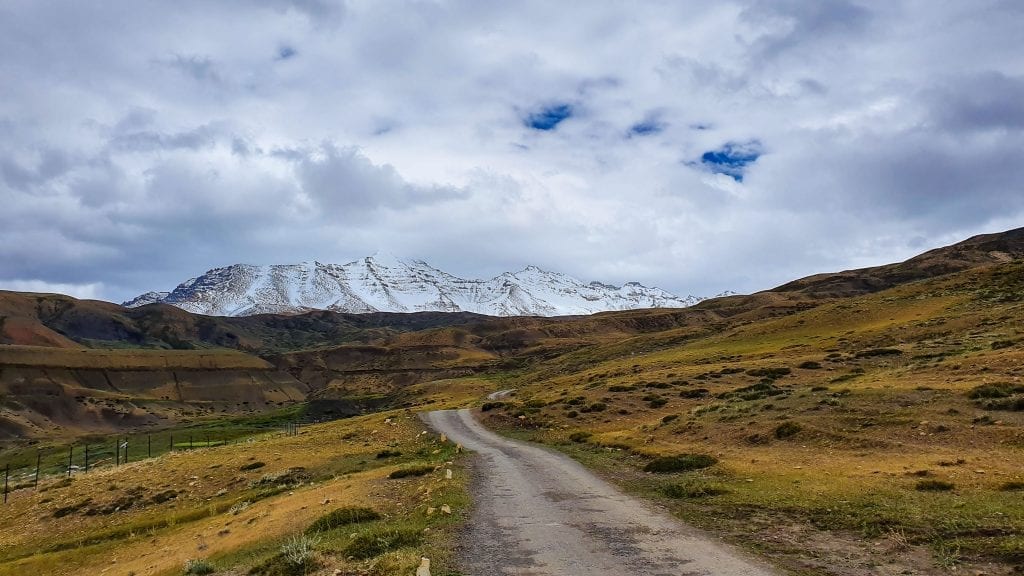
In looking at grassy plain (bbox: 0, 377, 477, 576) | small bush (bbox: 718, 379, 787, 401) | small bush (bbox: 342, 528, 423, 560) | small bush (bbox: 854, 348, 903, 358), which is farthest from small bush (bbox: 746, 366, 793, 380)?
small bush (bbox: 342, 528, 423, 560)

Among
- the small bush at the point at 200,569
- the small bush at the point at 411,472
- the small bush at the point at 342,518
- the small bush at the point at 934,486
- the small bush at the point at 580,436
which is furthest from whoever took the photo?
the small bush at the point at 580,436

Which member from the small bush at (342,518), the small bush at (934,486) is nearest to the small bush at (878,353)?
the small bush at (934,486)

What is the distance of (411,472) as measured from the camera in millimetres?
25375

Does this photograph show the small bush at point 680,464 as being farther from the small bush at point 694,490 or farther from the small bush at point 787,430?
the small bush at point 787,430

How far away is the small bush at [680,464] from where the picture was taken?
23.5 m

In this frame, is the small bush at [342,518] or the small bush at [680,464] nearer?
the small bush at [342,518]

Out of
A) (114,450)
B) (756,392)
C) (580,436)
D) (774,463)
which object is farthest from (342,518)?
(114,450)

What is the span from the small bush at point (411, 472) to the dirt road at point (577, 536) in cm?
316

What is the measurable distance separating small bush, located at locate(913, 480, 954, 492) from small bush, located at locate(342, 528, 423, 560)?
1351 centimetres

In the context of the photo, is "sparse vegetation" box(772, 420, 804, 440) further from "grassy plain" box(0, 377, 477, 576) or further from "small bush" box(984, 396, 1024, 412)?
"grassy plain" box(0, 377, 477, 576)

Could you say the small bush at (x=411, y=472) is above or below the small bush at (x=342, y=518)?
below

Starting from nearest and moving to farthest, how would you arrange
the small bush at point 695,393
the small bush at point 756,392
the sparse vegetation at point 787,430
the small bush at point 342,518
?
the small bush at point 342,518 → the sparse vegetation at point 787,430 → the small bush at point 756,392 → the small bush at point 695,393

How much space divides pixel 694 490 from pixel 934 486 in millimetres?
6338

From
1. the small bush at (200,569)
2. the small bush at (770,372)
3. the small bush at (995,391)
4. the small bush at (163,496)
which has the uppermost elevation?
the small bush at (995,391)
